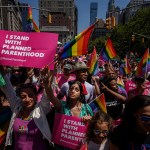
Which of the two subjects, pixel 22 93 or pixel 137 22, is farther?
pixel 137 22

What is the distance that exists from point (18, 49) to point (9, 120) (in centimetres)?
89

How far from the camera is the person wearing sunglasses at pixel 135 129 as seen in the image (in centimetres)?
200

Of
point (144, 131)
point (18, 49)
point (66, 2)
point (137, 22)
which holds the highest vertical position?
point (66, 2)

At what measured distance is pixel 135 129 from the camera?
2037 millimetres

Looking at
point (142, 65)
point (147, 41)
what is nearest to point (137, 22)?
point (147, 41)

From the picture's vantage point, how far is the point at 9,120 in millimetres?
3354

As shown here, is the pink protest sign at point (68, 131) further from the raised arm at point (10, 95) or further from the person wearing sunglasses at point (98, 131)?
the raised arm at point (10, 95)

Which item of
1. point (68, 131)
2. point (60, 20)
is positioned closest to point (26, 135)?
point (68, 131)

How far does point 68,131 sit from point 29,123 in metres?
0.47

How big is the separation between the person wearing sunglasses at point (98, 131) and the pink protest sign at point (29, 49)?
86 centimetres

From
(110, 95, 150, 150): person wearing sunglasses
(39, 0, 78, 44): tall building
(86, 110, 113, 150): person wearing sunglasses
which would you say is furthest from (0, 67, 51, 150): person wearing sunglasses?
(39, 0, 78, 44): tall building

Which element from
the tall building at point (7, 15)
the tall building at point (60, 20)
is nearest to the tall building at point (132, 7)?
the tall building at point (7, 15)

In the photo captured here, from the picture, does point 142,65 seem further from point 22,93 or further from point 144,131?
point 144,131

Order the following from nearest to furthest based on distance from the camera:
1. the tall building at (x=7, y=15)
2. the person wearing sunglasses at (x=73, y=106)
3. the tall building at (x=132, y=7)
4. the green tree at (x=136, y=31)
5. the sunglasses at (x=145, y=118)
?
the sunglasses at (x=145, y=118), the person wearing sunglasses at (x=73, y=106), the tall building at (x=132, y=7), the green tree at (x=136, y=31), the tall building at (x=7, y=15)
